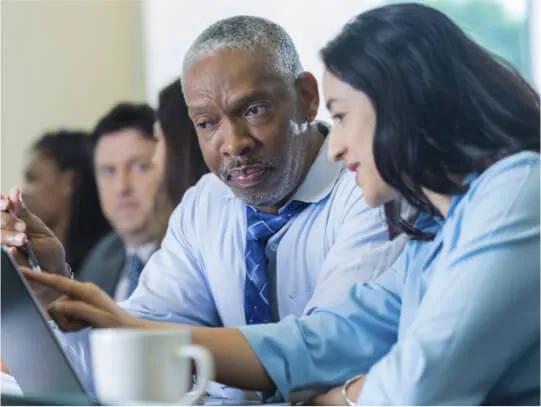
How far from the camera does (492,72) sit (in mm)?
1322

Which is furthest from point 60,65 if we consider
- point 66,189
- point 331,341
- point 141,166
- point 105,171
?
point 331,341

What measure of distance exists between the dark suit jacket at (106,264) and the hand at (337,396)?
6.13 ft

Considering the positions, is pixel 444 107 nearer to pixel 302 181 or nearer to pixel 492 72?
pixel 492 72

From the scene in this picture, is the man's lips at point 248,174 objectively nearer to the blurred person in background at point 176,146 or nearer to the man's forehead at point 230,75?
the man's forehead at point 230,75

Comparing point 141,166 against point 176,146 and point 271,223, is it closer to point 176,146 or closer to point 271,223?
point 176,146

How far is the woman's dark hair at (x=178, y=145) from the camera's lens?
2.11 meters

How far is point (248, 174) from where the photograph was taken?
1748 mm

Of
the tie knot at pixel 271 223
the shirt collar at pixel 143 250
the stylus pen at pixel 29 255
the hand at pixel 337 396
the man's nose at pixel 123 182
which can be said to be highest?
the stylus pen at pixel 29 255

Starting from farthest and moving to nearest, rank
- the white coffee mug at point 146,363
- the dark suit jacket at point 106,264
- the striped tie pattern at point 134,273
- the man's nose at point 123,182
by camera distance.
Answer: the man's nose at point 123,182 < the dark suit jacket at point 106,264 < the striped tie pattern at point 134,273 < the white coffee mug at point 146,363

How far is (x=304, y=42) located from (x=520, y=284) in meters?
1.74

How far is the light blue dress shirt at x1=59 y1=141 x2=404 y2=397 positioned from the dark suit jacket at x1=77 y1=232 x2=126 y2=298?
144cm

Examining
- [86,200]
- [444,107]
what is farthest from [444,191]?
[86,200]

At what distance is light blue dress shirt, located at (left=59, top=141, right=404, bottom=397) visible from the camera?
1.65m

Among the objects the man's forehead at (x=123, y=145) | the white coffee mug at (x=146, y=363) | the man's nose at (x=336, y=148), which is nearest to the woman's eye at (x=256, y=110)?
the man's nose at (x=336, y=148)
